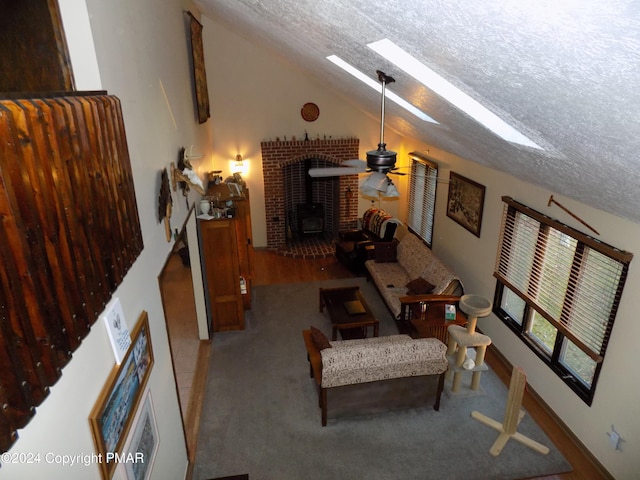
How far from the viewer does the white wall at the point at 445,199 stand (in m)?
3.36

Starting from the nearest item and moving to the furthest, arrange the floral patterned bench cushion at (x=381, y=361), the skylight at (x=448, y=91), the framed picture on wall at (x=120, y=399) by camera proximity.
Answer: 1. the framed picture on wall at (x=120, y=399)
2. the skylight at (x=448, y=91)
3. the floral patterned bench cushion at (x=381, y=361)

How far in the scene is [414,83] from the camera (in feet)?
8.77

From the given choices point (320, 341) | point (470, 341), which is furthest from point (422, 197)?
point (320, 341)

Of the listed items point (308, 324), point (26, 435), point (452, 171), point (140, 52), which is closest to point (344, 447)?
point (308, 324)

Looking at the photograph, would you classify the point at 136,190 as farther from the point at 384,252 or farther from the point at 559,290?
the point at 384,252

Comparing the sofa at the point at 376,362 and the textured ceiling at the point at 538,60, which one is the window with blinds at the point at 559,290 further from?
the sofa at the point at 376,362

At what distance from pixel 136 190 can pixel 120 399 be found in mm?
1167

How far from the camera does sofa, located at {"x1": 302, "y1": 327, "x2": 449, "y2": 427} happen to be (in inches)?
154

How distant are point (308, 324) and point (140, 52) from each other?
4.08 meters

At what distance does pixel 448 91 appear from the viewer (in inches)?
98.9

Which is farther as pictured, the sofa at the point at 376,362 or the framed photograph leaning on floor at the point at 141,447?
the sofa at the point at 376,362

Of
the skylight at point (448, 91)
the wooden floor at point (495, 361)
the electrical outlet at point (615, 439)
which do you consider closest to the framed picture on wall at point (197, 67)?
the wooden floor at point (495, 361)

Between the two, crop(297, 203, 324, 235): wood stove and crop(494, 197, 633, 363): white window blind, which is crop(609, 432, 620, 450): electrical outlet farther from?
crop(297, 203, 324, 235): wood stove

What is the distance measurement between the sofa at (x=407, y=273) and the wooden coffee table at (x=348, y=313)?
48cm
